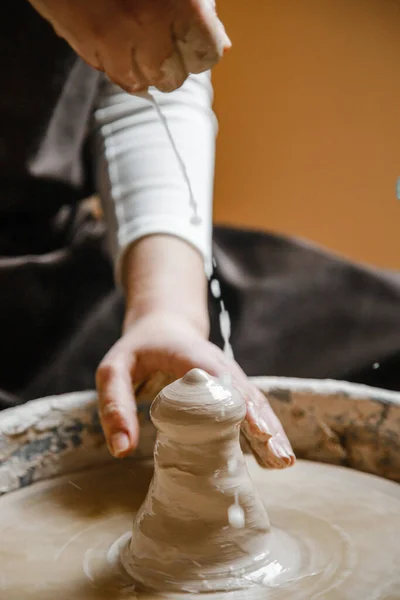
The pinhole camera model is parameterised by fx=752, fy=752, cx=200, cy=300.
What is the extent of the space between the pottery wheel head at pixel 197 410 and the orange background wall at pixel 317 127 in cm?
81

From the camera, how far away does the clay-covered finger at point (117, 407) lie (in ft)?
2.57

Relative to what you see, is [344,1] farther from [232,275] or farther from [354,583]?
[354,583]

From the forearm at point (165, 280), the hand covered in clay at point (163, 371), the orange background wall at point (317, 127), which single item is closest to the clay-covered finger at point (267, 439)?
the hand covered in clay at point (163, 371)

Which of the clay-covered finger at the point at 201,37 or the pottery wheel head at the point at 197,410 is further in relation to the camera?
the pottery wheel head at the point at 197,410

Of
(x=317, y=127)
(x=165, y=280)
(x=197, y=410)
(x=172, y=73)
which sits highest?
(x=172, y=73)

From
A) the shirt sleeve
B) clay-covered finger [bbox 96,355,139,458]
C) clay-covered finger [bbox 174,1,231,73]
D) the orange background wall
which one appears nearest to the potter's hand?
clay-covered finger [bbox 174,1,231,73]

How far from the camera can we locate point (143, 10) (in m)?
0.54

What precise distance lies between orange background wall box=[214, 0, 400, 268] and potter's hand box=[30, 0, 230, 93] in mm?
786

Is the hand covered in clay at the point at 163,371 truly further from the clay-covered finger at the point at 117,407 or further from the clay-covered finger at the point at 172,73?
the clay-covered finger at the point at 172,73

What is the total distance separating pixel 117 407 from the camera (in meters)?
0.81

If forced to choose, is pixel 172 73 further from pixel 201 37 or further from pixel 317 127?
pixel 317 127

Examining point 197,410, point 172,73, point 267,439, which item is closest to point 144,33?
point 172,73

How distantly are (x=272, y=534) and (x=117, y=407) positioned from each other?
212 mm

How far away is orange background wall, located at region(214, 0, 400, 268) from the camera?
1.47 m
